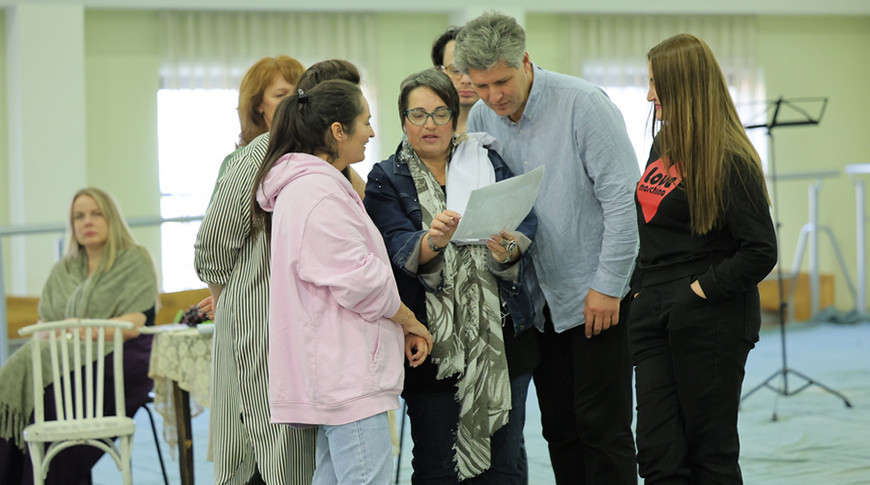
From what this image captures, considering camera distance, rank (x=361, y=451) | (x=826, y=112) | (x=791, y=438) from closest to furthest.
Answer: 1. (x=361, y=451)
2. (x=791, y=438)
3. (x=826, y=112)

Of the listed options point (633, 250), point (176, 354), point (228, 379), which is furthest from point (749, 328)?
point (176, 354)

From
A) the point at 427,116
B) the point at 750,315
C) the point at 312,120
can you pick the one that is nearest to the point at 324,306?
the point at 312,120

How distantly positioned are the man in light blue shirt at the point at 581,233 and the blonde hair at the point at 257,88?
1.85 feet

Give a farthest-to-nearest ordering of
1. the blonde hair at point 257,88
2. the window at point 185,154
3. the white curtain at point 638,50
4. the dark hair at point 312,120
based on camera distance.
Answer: the white curtain at point 638,50 → the window at point 185,154 → the blonde hair at point 257,88 → the dark hair at point 312,120

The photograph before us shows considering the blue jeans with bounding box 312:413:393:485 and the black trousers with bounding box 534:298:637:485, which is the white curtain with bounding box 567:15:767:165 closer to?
the black trousers with bounding box 534:298:637:485

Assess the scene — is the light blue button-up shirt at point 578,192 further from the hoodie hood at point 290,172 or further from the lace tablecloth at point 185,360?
the lace tablecloth at point 185,360

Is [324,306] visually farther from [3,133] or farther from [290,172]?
[3,133]

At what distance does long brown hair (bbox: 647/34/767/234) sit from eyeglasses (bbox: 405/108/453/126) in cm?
49

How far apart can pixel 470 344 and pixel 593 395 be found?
1.28 feet

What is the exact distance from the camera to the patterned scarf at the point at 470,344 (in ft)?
7.48

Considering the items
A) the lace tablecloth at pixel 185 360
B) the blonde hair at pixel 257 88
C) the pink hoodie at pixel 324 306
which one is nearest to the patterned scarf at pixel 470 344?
the pink hoodie at pixel 324 306

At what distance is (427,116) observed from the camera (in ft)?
7.61

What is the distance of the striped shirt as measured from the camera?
7.24ft

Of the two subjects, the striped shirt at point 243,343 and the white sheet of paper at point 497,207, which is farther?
the striped shirt at point 243,343
